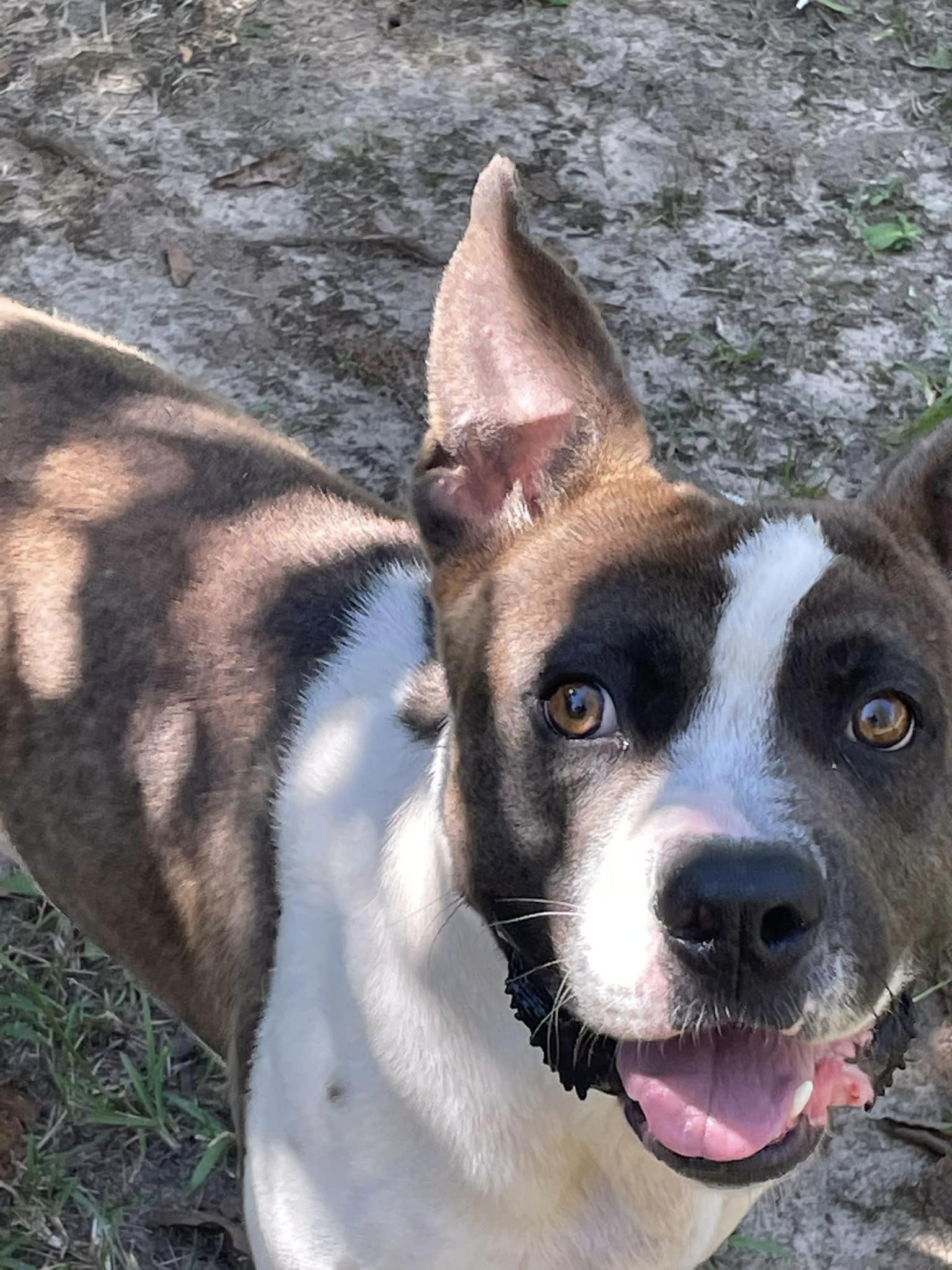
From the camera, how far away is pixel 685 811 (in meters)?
1.96

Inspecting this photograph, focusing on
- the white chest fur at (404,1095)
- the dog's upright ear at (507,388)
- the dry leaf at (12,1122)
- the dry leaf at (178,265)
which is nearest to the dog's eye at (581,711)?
the white chest fur at (404,1095)

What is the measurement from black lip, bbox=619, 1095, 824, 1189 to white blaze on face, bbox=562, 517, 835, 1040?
0.67ft

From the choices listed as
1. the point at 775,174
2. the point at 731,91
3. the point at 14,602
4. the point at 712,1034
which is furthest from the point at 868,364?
the point at 712,1034

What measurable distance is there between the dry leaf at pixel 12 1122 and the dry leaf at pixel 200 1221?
15.1 inches

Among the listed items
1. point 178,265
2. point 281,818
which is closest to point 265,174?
point 178,265

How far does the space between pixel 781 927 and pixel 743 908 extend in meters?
0.09

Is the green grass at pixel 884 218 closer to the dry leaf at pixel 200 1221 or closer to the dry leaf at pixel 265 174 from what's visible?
the dry leaf at pixel 265 174

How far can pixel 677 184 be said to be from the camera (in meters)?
5.61

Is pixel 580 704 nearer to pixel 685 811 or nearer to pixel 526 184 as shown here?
pixel 685 811

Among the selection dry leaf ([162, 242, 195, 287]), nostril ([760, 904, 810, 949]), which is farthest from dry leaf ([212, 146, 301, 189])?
nostril ([760, 904, 810, 949])

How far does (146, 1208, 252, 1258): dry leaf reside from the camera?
3.57 meters

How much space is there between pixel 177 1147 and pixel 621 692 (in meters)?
2.29

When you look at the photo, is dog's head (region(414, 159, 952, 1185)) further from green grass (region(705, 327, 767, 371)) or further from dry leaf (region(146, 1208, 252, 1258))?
green grass (region(705, 327, 767, 371))

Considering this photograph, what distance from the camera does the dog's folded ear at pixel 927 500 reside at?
96.7 inches
